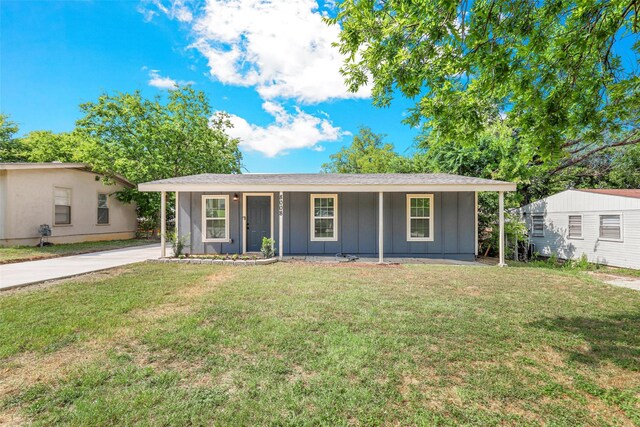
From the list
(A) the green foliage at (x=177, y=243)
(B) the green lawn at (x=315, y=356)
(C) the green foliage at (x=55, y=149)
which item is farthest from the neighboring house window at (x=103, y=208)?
(B) the green lawn at (x=315, y=356)

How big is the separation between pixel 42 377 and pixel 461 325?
4563mm

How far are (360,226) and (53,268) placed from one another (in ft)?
28.0

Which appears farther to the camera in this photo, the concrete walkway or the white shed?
the white shed

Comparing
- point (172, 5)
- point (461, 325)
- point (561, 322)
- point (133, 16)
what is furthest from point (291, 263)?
point (133, 16)

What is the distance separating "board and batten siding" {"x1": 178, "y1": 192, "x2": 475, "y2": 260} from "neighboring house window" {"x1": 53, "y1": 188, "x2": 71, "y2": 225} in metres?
6.42

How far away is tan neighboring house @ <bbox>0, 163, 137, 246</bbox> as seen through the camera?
1050 centimetres

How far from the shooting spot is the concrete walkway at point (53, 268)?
597cm

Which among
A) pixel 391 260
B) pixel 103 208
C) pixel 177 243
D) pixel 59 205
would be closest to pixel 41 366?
pixel 177 243

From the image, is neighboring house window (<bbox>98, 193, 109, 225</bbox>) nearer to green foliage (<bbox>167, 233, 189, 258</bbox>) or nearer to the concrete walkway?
the concrete walkway

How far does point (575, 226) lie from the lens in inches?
434

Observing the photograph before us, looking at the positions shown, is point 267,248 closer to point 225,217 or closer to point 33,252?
point 225,217

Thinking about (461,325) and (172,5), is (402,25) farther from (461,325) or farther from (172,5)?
(172,5)

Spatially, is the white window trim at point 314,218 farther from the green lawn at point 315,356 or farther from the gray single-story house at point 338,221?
the green lawn at point 315,356

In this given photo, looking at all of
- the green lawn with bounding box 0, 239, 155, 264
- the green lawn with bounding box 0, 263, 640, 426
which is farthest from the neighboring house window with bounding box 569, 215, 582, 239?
the green lawn with bounding box 0, 239, 155, 264
